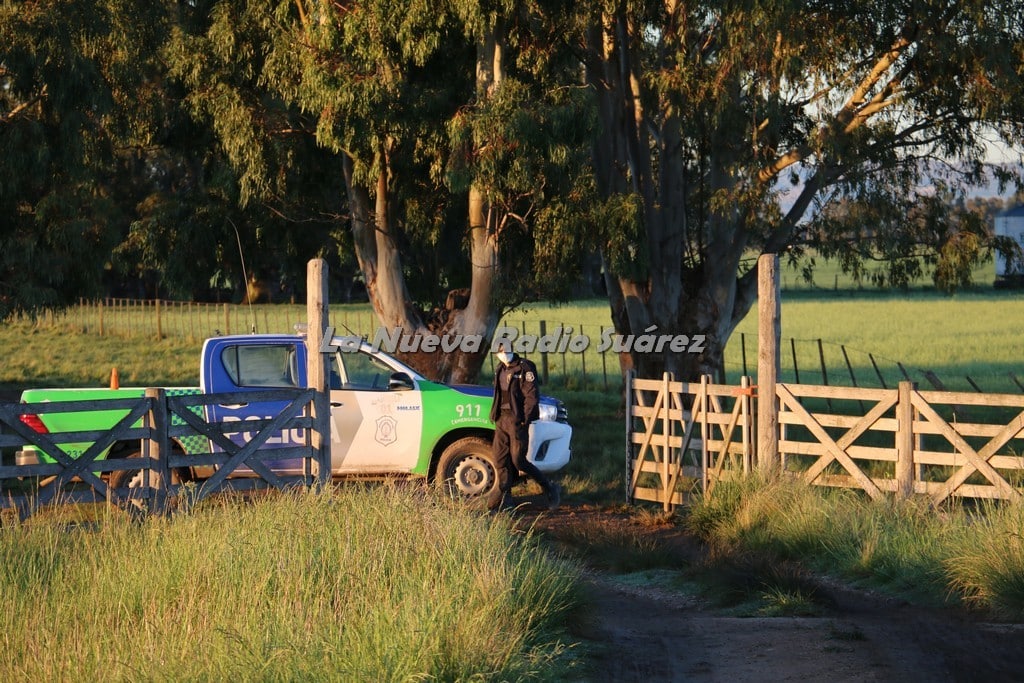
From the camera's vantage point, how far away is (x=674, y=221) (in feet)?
75.3

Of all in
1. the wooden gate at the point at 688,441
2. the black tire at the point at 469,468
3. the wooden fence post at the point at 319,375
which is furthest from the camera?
the black tire at the point at 469,468

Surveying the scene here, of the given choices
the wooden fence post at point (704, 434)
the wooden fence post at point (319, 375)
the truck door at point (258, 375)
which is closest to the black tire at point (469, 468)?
the wooden fence post at point (319, 375)

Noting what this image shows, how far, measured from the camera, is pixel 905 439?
1248cm

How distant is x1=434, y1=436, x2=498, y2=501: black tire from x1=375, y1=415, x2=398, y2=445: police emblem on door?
58 centimetres

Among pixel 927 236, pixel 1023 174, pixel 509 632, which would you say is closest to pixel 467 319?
pixel 927 236

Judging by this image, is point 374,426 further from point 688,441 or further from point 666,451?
point 688,441

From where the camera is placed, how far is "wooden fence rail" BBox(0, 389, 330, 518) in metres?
11.4

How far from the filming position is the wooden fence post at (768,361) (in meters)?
13.6

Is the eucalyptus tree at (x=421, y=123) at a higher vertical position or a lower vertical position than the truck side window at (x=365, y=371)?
higher

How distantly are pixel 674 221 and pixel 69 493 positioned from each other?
1359cm

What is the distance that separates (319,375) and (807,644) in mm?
6708

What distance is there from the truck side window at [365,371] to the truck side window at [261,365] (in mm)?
577

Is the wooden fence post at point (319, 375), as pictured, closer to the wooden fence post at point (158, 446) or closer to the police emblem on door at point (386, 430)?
the police emblem on door at point (386, 430)

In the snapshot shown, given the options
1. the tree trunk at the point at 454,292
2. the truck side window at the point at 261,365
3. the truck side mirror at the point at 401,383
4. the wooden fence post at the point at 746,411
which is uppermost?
the tree trunk at the point at 454,292
